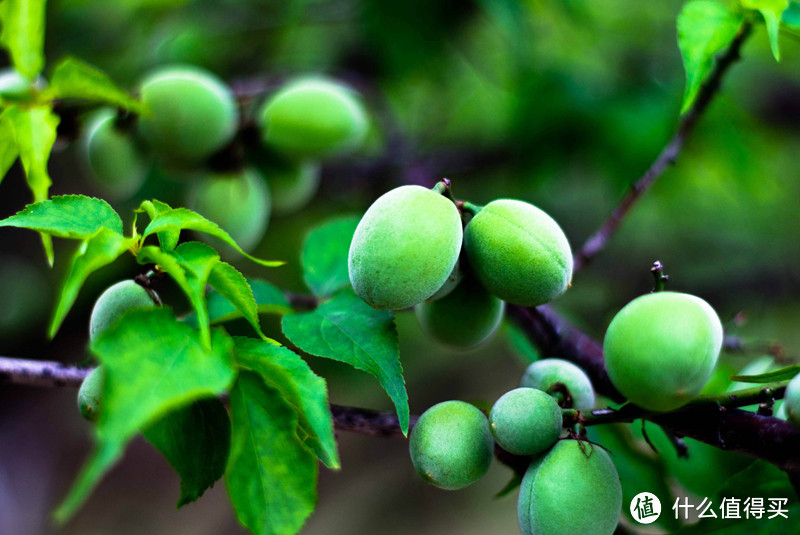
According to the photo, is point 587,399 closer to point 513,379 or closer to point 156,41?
point 156,41

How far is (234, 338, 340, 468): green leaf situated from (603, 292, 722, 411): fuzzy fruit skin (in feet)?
0.57

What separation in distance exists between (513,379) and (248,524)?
1643 millimetres

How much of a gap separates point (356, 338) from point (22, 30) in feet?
1.32

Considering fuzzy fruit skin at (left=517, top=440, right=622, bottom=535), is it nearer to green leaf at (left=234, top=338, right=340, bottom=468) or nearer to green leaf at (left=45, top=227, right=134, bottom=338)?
green leaf at (left=234, top=338, right=340, bottom=468)

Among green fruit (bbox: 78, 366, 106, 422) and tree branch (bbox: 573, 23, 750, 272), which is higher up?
tree branch (bbox: 573, 23, 750, 272)

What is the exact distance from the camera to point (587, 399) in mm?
479

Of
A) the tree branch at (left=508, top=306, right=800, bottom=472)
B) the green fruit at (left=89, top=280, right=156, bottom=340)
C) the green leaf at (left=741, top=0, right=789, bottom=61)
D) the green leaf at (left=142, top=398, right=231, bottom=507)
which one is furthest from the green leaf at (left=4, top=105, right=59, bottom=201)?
the green leaf at (left=741, top=0, right=789, bottom=61)

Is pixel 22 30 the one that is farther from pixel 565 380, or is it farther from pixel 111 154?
pixel 565 380

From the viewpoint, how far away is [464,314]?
491 millimetres

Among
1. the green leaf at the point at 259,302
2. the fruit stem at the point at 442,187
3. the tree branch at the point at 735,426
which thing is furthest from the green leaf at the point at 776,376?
the green leaf at the point at 259,302

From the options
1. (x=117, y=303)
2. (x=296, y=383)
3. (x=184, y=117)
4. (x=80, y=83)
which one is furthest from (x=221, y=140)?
(x=296, y=383)

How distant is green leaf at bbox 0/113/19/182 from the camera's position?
51cm

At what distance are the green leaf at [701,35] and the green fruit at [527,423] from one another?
0.25m

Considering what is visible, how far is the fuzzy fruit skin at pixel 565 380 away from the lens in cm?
47
